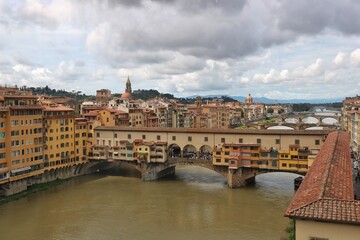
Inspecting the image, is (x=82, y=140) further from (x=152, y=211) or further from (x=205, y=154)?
(x=152, y=211)

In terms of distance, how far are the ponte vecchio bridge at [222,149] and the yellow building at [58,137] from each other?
3.47 m

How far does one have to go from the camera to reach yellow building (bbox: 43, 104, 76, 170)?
40.3m

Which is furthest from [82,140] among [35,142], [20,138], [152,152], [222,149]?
[222,149]

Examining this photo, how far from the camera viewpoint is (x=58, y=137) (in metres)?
41.7

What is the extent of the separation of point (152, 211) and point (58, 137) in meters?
18.0

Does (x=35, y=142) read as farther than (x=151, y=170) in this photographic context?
No

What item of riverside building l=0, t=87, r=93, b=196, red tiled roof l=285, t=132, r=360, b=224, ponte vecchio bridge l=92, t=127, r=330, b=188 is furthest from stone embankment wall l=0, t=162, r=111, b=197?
red tiled roof l=285, t=132, r=360, b=224

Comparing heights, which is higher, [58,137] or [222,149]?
[58,137]

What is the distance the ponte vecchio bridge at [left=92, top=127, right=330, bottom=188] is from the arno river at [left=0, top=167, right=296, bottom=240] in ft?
6.69

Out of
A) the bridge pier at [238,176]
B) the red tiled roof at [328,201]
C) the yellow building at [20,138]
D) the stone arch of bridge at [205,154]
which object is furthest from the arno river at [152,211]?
the red tiled roof at [328,201]

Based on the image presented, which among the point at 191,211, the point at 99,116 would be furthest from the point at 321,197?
the point at 99,116

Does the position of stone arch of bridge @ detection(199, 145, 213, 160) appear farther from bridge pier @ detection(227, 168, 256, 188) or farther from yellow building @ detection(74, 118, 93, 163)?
yellow building @ detection(74, 118, 93, 163)

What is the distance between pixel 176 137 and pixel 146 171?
5.45 metres

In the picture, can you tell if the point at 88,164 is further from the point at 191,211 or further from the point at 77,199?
the point at 191,211
